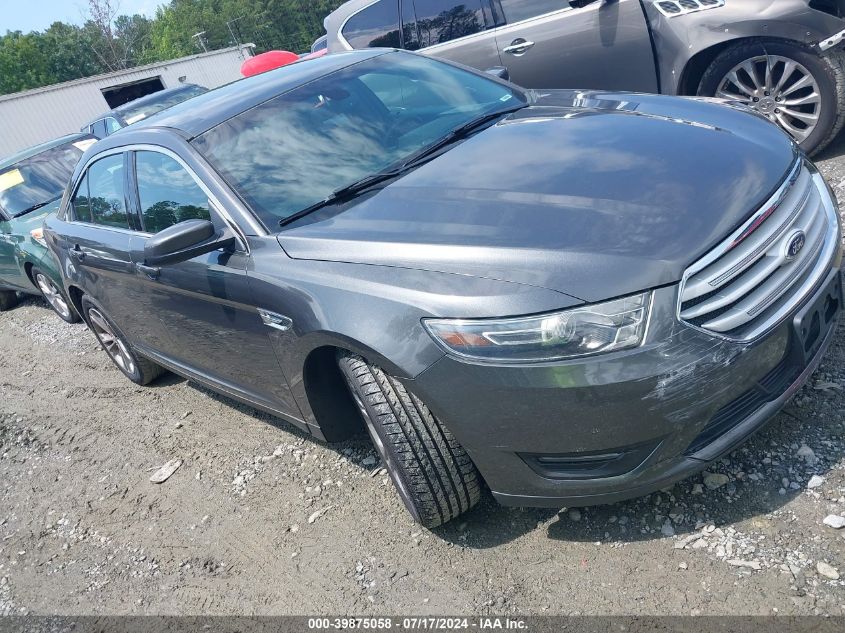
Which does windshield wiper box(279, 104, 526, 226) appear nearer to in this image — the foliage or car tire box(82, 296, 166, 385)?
car tire box(82, 296, 166, 385)

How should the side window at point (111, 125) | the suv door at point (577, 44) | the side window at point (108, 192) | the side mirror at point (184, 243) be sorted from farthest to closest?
Result: the side window at point (111, 125)
the suv door at point (577, 44)
the side window at point (108, 192)
the side mirror at point (184, 243)

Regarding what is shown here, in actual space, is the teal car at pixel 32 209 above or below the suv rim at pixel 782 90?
above

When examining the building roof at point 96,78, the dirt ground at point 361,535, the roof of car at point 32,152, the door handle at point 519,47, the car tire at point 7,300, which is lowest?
the dirt ground at point 361,535

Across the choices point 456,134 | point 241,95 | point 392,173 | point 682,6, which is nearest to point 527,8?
point 682,6

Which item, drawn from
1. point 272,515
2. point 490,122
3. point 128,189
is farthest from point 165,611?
point 490,122

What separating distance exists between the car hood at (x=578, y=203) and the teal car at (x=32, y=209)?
17.1ft

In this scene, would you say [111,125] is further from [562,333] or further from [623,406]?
[623,406]

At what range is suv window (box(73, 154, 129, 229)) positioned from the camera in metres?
3.82

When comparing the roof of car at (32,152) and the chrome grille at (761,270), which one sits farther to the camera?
the roof of car at (32,152)

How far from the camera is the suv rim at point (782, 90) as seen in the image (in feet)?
14.8

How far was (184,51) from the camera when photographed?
8725 centimetres

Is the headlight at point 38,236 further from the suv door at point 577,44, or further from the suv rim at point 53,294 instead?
the suv door at point 577,44

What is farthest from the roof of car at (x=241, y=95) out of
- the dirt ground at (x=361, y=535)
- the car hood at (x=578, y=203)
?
the dirt ground at (x=361, y=535)

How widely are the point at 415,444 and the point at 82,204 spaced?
3142 millimetres
